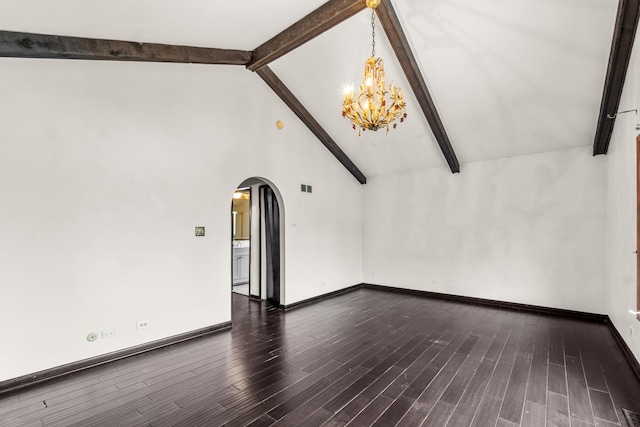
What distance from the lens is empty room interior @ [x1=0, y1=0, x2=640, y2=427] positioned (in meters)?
2.62

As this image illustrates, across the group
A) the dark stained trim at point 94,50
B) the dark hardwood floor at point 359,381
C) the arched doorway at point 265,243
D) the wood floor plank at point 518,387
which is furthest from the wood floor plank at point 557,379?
the dark stained trim at point 94,50

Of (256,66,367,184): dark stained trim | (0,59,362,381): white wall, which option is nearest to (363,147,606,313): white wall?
(256,66,367,184): dark stained trim

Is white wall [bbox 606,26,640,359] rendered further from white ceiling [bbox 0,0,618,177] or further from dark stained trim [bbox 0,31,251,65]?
dark stained trim [bbox 0,31,251,65]

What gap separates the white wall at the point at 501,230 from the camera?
184 inches

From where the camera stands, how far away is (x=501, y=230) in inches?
211

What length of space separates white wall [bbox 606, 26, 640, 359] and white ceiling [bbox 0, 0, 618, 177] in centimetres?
52

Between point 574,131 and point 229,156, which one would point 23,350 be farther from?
point 574,131

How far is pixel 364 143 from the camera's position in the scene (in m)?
6.00

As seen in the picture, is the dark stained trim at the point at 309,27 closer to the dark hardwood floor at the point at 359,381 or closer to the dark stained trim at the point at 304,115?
the dark stained trim at the point at 304,115

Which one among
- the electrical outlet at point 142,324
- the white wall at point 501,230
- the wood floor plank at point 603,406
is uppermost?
the white wall at point 501,230

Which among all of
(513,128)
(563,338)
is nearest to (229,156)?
(513,128)

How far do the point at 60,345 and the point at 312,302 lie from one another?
369cm

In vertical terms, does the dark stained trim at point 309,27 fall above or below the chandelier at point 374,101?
above

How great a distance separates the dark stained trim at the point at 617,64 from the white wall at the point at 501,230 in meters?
0.80
